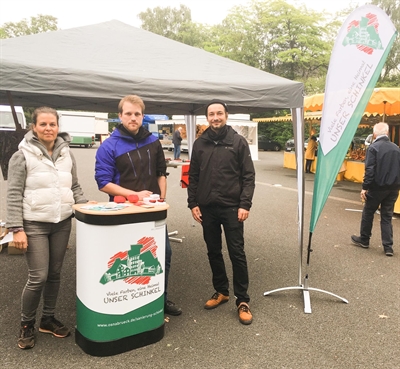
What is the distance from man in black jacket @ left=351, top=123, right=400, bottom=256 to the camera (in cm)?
534

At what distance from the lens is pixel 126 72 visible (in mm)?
3422

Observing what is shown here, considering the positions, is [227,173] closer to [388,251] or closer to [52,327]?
[52,327]

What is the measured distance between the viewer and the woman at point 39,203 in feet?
8.55

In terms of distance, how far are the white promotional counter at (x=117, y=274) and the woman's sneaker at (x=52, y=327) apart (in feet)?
0.53

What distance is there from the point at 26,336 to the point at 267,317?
6.48 feet

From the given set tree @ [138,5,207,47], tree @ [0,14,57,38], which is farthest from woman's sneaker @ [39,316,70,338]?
tree @ [0,14,57,38]

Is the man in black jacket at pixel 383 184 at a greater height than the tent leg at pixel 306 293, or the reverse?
the man in black jacket at pixel 383 184

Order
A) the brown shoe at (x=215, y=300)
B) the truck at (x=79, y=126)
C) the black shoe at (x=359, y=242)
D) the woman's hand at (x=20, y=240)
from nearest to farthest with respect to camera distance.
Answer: the woman's hand at (x=20, y=240) < the brown shoe at (x=215, y=300) < the black shoe at (x=359, y=242) < the truck at (x=79, y=126)

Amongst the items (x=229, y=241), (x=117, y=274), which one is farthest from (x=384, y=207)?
(x=117, y=274)

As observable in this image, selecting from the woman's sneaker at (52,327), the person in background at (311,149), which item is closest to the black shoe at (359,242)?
the woman's sneaker at (52,327)

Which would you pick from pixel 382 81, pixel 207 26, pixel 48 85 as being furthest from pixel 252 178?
pixel 207 26

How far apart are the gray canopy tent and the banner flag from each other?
375mm

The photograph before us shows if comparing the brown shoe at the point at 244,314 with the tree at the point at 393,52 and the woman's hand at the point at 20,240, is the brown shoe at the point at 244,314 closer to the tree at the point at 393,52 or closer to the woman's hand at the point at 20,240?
the woman's hand at the point at 20,240

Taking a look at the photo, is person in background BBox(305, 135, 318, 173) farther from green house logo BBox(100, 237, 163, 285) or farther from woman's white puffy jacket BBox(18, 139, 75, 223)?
woman's white puffy jacket BBox(18, 139, 75, 223)
